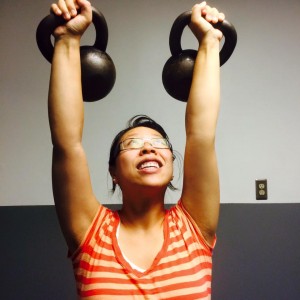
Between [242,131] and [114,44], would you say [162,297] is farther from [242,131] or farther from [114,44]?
[114,44]

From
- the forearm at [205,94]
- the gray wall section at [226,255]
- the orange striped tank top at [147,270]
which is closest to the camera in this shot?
the orange striped tank top at [147,270]

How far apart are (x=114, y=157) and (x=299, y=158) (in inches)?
45.8

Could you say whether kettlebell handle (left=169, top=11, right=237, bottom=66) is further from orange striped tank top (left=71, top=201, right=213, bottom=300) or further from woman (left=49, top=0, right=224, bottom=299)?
orange striped tank top (left=71, top=201, right=213, bottom=300)

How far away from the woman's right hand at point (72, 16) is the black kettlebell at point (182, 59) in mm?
251

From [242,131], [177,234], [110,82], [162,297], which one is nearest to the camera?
[162,297]

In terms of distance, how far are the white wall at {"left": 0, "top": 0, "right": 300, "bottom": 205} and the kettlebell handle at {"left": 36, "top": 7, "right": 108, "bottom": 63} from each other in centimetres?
87

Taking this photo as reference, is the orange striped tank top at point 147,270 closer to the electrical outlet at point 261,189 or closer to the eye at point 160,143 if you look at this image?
the eye at point 160,143

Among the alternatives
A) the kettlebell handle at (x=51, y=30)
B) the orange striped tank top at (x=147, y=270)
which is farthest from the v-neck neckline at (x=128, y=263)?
the kettlebell handle at (x=51, y=30)

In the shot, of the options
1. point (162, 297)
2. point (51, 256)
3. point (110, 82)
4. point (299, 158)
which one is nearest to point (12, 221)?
point (51, 256)

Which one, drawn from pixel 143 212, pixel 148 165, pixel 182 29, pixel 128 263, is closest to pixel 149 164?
pixel 148 165

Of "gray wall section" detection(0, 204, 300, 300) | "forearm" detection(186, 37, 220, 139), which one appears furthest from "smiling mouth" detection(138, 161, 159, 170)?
"gray wall section" detection(0, 204, 300, 300)

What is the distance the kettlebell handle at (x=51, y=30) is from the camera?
870 millimetres

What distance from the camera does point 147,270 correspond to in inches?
31.7

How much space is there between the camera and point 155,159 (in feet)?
3.04
